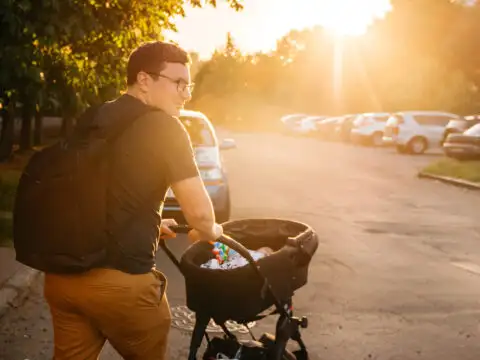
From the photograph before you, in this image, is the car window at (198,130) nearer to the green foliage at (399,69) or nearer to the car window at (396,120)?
the car window at (396,120)

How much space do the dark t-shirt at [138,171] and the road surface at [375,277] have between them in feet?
7.80

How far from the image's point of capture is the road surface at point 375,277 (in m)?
5.12

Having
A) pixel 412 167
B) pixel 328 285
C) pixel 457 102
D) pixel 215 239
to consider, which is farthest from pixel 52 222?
pixel 457 102

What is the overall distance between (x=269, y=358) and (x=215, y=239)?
93 cm

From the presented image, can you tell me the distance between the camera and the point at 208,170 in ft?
A: 32.1

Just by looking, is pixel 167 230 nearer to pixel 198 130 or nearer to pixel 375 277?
pixel 375 277

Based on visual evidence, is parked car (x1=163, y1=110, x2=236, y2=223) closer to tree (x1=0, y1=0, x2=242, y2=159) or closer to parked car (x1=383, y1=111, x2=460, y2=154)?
tree (x1=0, y1=0, x2=242, y2=159)

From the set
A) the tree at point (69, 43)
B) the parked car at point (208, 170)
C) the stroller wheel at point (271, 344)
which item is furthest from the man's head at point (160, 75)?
the parked car at point (208, 170)

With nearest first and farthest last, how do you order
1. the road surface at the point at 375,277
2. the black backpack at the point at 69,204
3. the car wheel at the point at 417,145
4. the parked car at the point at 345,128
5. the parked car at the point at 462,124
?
the black backpack at the point at 69,204
the road surface at the point at 375,277
the parked car at the point at 462,124
the car wheel at the point at 417,145
the parked car at the point at 345,128

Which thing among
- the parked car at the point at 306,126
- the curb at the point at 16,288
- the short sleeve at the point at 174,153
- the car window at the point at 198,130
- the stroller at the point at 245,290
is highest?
the short sleeve at the point at 174,153

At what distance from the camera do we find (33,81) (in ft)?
28.9

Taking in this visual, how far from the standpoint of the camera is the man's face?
2.69m

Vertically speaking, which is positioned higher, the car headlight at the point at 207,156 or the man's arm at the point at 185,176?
the man's arm at the point at 185,176

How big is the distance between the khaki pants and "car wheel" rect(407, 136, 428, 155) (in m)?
26.0
